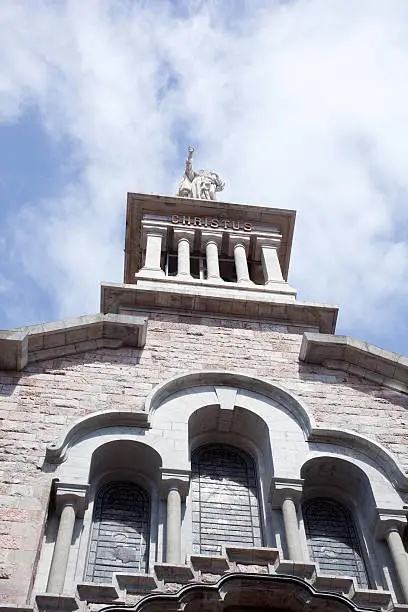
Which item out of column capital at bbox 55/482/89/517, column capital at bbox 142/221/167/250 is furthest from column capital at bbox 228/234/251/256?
column capital at bbox 55/482/89/517

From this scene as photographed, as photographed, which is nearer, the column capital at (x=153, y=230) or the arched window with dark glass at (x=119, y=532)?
the arched window with dark glass at (x=119, y=532)

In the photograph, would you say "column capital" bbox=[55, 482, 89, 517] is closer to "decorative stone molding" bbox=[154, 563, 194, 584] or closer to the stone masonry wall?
the stone masonry wall

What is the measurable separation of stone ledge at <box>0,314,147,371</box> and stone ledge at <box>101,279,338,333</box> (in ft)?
5.32

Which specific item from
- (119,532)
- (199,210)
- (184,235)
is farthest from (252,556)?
(199,210)

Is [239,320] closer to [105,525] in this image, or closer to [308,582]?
[105,525]

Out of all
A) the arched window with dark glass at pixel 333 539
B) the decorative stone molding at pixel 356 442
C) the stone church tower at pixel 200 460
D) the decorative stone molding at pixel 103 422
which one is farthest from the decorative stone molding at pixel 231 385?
the arched window with dark glass at pixel 333 539

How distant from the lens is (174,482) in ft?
41.0

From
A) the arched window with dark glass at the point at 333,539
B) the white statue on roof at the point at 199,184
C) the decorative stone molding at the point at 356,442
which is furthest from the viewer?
the white statue on roof at the point at 199,184

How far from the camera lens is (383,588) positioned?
11398 millimetres

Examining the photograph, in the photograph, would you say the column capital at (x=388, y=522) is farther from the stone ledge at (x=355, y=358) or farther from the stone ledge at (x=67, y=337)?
the stone ledge at (x=67, y=337)

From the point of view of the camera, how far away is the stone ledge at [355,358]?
15617mm

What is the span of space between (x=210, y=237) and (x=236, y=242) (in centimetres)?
75

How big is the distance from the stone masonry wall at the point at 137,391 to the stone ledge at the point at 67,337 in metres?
0.18

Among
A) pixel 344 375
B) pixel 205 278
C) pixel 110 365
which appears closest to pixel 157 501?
pixel 110 365
